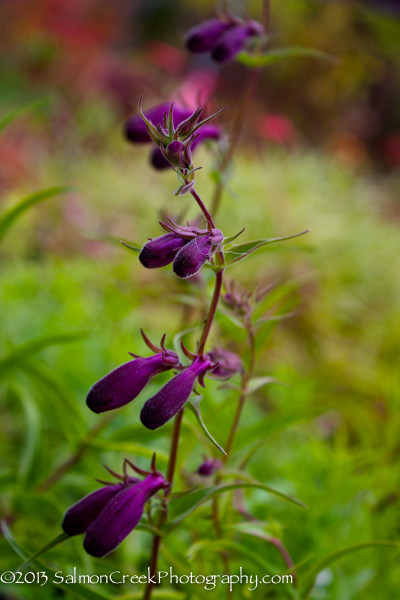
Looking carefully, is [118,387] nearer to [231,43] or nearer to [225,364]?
[225,364]

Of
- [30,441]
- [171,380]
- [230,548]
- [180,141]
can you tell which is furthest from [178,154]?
[30,441]

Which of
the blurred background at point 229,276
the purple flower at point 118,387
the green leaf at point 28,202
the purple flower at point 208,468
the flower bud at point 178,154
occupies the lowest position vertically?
the blurred background at point 229,276

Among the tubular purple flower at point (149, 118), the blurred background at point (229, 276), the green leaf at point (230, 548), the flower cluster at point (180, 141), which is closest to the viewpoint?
the flower cluster at point (180, 141)

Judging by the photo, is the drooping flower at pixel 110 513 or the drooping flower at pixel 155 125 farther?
the drooping flower at pixel 155 125

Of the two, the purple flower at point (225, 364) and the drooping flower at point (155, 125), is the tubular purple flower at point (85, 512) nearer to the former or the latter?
the purple flower at point (225, 364)

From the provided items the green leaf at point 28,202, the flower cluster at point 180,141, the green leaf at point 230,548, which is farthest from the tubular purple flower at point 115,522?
the green leaf at point 28,202

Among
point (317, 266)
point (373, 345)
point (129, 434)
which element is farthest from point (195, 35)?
point (317, 266)

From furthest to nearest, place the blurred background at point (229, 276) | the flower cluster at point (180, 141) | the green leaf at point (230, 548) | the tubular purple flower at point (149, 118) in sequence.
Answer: the blurred background at point (229, 276)
the tubular purple flower at point (149, 118)
the green leaf at point (230, 548)
the flower cluster at point (180, 141)

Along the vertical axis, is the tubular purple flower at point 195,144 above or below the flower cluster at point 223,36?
below
